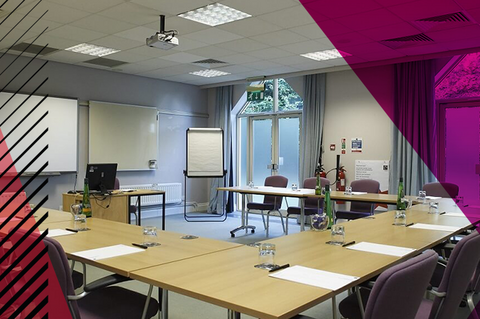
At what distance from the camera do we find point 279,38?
5695 millimetres

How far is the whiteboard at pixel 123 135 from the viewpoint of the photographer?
304 inches

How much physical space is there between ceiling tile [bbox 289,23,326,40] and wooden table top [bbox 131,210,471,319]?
2.93m

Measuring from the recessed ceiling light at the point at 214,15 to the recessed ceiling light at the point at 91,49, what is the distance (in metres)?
2.02

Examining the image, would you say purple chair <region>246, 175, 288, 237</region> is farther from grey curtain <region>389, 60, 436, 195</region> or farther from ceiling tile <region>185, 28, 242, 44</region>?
ceiling tile <region>185, 28, 242, 44</region>

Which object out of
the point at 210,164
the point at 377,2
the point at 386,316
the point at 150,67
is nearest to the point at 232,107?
the point at 210,164

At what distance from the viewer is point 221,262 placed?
2.22 metres

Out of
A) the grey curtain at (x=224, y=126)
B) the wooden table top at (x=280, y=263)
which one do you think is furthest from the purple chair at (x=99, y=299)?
the grey curtain at (x=224, y=126)

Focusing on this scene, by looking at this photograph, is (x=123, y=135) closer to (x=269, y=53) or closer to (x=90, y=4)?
(x=269, y=53)

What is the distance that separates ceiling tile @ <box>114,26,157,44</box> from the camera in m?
5.37

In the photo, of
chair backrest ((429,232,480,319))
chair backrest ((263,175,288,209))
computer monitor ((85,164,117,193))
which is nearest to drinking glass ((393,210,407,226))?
chair backrest ((429,232,480,319))

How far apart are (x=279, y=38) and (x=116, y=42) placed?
2263 mm

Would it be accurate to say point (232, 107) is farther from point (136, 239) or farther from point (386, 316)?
point (386, 316)

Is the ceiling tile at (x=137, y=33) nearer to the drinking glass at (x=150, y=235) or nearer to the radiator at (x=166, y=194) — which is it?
the drinking glass at (x=150, y=235)

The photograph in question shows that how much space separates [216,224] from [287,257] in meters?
5.71
